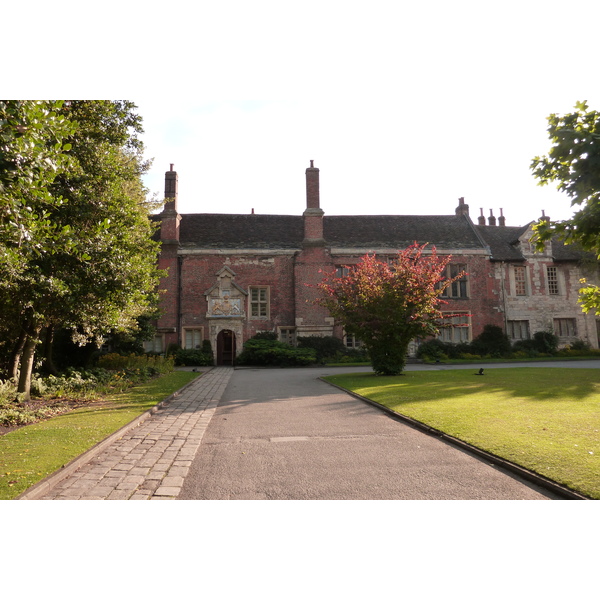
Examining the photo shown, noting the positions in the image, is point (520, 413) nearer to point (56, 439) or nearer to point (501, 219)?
point (56, 439)

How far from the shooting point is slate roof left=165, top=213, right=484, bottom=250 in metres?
32.7

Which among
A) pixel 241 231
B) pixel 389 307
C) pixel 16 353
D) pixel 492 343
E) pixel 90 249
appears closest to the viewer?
pixel 90 249

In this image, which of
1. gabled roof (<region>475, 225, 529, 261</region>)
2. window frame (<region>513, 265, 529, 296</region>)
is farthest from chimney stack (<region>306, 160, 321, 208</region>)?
window frame (<region>513, 265, 529, 296</region>)

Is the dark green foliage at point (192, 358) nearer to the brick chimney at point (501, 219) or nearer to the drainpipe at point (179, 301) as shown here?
the drainpipe at point (179, 301)

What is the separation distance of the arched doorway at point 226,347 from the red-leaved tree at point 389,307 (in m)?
14.1

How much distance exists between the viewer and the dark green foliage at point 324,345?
2979 centimetres

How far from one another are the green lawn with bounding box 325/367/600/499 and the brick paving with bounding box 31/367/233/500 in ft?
13.8

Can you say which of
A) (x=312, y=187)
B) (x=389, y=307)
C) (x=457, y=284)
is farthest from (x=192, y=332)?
(x=457, y=284)

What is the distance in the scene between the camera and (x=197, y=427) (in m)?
8.46

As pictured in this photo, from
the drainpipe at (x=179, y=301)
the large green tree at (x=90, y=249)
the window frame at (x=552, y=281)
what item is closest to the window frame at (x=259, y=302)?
the drainpipe at (x=179, y=301)

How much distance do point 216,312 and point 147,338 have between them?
6.32m

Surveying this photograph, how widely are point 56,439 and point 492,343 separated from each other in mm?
30003

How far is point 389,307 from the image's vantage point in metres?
17.5

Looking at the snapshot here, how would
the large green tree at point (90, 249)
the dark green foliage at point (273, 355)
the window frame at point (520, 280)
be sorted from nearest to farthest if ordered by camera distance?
the large green tree at point (90, 249) → the dark green foliage at point (273, 355) → the window frame at point (520, 280)
